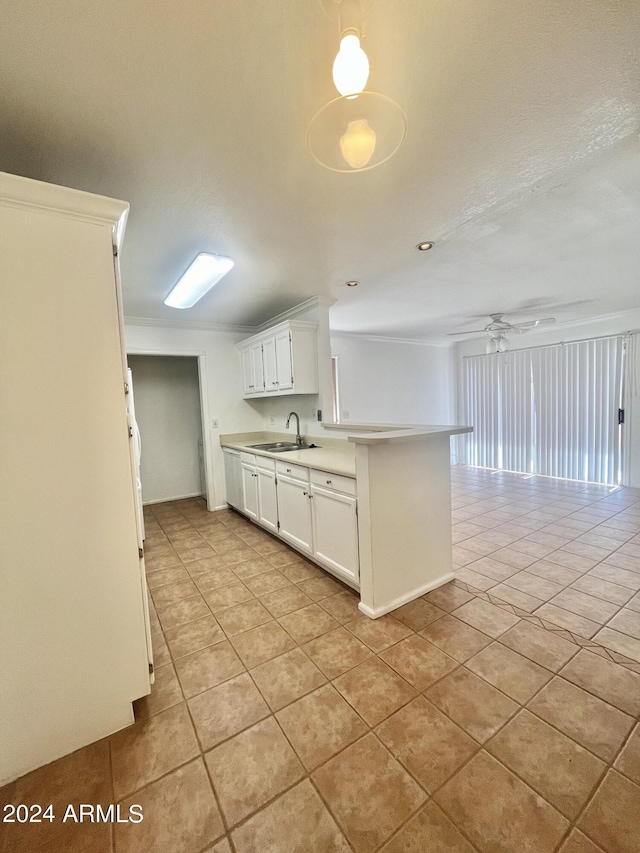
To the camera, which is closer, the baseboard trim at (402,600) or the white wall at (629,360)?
the baseboard trim at (402,600)

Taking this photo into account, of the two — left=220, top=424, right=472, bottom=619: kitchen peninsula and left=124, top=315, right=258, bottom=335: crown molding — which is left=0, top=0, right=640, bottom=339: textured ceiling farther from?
left=124, top=315, right=258, bottom=335: crown molding

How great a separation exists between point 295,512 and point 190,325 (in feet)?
9.60

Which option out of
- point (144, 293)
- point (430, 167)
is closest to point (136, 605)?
point (430, 167)

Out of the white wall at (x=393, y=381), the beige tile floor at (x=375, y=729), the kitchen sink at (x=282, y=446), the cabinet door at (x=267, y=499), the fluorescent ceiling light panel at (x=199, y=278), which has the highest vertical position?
the fluorescent ceiling light panel at (x=199, y=278)

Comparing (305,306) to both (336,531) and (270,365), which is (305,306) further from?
(336,531)

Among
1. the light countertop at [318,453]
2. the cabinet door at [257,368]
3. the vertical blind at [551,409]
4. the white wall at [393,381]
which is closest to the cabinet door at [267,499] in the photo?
the light countertop at [318,453]

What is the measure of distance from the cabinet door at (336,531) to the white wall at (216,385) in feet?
7.94

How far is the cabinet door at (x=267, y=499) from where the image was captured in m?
3.35

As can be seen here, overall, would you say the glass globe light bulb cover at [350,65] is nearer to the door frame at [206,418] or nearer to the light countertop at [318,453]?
the light countertop at [318,453]

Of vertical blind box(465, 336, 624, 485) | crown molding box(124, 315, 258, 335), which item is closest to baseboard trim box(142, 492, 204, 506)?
crown molding box(124, 315, 258, 335)

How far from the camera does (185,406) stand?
5.44 m

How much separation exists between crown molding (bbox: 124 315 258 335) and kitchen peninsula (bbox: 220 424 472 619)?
2.48 m

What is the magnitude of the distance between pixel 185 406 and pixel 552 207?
5.00 meters

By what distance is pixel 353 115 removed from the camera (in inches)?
40.8
